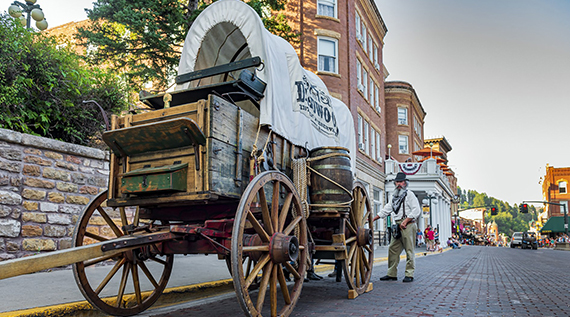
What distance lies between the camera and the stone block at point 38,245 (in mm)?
6426

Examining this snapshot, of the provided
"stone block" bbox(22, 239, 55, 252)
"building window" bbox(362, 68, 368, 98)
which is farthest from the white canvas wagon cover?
"building window" bbox(362, 68, 368, 98)

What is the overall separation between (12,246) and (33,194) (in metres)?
0.84

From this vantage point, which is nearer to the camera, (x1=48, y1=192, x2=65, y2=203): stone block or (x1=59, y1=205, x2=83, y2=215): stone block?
(x1=48, y1=192, x2=65, y2=203): stone block

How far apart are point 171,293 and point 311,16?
18.1m

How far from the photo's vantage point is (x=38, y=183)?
6.73 meters

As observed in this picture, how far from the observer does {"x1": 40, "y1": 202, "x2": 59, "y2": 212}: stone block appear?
6756 mm

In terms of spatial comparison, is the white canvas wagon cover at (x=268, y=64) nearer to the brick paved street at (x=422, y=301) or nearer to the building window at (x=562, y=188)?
the brick paved street at (x=422, y=301)

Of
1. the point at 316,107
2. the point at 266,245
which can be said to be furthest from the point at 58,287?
the point at 316,107

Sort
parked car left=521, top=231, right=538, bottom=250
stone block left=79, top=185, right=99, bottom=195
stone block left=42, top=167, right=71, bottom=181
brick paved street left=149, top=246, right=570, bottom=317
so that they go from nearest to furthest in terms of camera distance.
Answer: brick paved street left=149, top=246, right=570, bottom=317, stone block left=42, top=167, right=71, bottom=181, stone block left=79, top=185, right=99, bottom=195, parked car left=521, top=231, right=538, bottom=250

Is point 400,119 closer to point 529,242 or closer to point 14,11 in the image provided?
point 529,242

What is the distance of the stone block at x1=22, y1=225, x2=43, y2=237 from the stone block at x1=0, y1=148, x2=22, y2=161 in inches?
40.9

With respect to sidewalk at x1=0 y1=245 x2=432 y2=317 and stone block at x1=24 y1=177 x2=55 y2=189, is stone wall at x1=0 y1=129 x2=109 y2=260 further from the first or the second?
sidewalk at x1=0 y1=245 x2=432 y2=317

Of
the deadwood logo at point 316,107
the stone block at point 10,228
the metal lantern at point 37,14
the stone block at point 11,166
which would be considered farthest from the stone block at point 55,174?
the metal lantern at point 37,14

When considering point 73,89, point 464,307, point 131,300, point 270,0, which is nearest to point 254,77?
point 131,300
